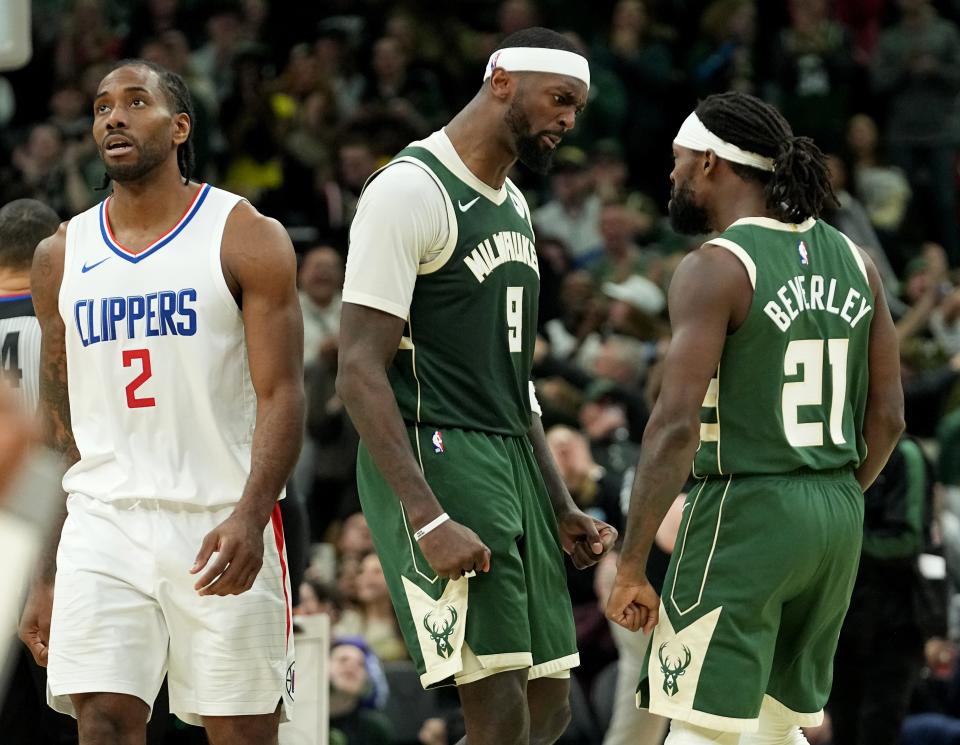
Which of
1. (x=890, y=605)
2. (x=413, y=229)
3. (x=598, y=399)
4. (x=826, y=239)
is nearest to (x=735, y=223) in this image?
(x=826, y=239)

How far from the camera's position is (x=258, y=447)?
5.23 metres

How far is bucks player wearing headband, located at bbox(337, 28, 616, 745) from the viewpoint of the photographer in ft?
17.0

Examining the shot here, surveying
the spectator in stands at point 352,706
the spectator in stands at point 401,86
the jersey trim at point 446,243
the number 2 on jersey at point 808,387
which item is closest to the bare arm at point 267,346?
the jersey trim at point 446,243

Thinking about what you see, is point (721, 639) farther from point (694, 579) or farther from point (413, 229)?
point (413, 229)

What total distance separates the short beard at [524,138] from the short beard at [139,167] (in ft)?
3.51

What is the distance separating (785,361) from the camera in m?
5.35

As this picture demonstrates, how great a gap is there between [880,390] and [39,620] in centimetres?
274

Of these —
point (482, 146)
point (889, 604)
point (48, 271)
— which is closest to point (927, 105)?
point (889, 604)

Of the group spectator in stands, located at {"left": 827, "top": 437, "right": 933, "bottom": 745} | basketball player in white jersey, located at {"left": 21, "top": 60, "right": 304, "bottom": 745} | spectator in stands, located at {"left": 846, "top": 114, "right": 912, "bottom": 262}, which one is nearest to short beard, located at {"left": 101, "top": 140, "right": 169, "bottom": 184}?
basketball player in white jersey, located at {"left": 21, "top": 60, "right": 304, "bottom": 745}

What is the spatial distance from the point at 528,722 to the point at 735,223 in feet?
5.36

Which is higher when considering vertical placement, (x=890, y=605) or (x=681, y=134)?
(x=681, y=134)

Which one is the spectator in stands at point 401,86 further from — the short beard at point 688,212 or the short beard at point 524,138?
the short beard at point 524,138

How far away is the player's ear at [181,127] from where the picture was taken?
5520 mm

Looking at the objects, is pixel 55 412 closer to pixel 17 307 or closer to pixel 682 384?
pixel 17 307
